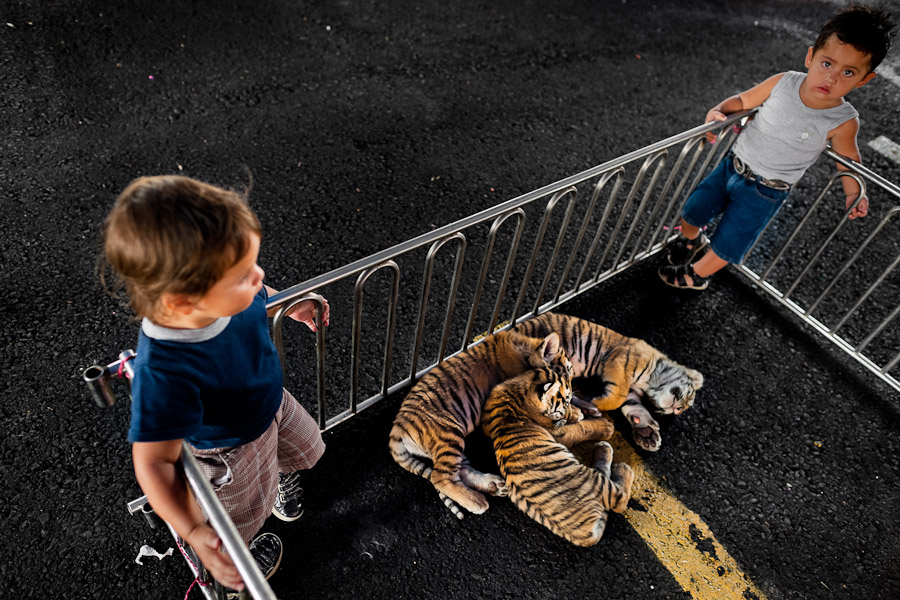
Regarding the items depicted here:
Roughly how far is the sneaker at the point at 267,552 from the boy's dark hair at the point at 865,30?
4.04 metres

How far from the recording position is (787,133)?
368 centimetres

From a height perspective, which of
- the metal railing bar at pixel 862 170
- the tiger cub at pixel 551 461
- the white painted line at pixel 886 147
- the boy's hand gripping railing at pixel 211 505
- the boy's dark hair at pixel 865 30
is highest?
the boy's dark hair at pixel 865 30

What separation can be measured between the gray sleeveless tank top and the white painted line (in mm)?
3591

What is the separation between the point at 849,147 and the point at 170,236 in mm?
4027

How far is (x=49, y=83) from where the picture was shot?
18.2 ft

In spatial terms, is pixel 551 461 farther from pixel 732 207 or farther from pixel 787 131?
pixel 787 131

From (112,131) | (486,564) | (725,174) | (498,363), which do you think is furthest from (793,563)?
(112,131)

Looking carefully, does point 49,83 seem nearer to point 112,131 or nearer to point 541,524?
point 112,131

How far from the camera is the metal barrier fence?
3334 mm

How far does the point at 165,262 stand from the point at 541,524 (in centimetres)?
254

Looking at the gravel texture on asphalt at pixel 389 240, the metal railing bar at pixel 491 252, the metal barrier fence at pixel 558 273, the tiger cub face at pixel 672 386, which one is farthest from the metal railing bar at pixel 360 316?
the tiger cub face at pixel 672 386

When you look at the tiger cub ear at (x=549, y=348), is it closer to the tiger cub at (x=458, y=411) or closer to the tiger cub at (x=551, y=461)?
the tiger cub at (x=458, y=411)

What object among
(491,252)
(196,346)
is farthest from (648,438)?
(196,346)

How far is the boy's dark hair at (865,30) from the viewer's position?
3160mm
